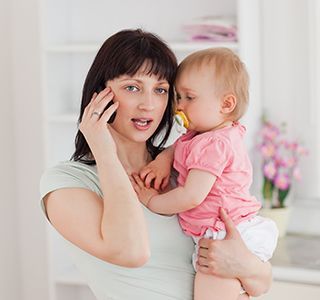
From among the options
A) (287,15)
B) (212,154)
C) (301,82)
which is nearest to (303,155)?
(301,82)

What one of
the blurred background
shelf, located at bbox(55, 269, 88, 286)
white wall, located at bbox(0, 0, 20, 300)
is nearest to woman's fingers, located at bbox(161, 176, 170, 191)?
the blurred background

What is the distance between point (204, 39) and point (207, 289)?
1.37 meters

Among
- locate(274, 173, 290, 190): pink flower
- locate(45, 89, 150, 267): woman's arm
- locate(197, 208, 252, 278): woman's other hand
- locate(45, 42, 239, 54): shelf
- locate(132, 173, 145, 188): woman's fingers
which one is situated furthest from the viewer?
locate(274, 173, 290, 190): pink flower

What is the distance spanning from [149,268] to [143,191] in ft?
0.61

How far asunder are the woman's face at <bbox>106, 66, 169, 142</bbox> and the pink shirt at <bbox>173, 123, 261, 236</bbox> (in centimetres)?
10

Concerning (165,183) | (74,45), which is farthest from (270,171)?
(165,183)

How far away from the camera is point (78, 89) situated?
348cm

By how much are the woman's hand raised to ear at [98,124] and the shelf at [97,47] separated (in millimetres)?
1105

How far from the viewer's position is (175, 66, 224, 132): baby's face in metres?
1.94

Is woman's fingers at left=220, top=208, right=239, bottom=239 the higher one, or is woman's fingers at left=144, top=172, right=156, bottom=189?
woman's fingers at left=144, top=172, right=156, bottom=189

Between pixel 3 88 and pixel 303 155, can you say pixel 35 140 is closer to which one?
pixel 3 88

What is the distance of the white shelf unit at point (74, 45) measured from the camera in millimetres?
A: 3232

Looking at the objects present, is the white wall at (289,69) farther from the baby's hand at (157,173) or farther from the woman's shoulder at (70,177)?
the woman's shoulder at (70,177)

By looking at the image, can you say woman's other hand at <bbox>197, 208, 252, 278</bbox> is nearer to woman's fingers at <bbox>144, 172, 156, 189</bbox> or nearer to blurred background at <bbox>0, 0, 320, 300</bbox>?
woman's fingers at <bbox>144, 172, 156, 189</bbox>
